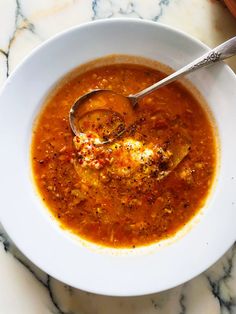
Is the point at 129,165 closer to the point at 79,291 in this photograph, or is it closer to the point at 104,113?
the point at 104,113

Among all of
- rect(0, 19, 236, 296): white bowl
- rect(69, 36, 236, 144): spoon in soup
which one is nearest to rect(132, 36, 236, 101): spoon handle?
rect(0, 19, 236, 296): white bowl

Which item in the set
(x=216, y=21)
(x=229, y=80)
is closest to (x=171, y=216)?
(x=229, y=80)

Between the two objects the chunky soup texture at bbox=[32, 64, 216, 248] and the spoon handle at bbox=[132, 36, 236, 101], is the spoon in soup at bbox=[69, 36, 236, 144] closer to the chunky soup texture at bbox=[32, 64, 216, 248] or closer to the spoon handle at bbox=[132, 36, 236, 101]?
the chunky soup texture at bbox=[32, 64, 216, 248]

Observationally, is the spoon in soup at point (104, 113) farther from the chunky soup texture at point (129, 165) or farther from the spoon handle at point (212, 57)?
the spoon handle at point (212, 57)

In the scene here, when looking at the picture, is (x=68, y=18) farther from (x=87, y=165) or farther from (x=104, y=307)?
(x=104, y=307)

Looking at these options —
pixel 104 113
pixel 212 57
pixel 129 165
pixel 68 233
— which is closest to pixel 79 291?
pixel 68 233

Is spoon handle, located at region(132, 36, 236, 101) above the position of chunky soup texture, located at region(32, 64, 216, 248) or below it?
above

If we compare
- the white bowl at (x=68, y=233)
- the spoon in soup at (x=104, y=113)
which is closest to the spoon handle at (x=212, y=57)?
the white bowl at (x=68, y=233)
